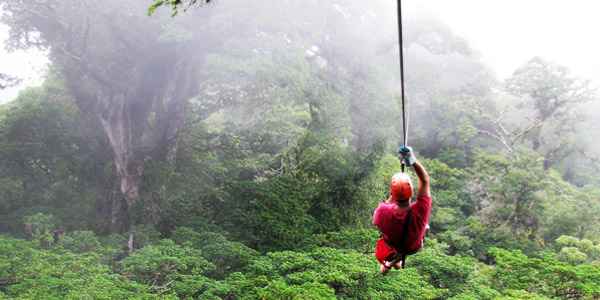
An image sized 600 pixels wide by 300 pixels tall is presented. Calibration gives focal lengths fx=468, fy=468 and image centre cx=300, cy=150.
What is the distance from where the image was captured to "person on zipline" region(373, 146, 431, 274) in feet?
7.07

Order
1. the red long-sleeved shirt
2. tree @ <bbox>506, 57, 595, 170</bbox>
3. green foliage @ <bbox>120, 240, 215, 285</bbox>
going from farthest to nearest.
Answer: tree @ <bbox>506, 57, 595, 170</bbox>
green foliage @ <bbox>120, 240, 215, 285</bbox>
the red long-sleeved shirt

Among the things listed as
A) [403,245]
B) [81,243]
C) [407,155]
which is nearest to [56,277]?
[81,243]

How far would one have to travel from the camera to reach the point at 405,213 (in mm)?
2293

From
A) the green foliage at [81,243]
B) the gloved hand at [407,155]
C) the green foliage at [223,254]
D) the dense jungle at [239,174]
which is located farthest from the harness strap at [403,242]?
the green foliage at [81,243]

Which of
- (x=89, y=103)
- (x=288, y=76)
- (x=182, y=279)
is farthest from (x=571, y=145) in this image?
(x=89, y=103)

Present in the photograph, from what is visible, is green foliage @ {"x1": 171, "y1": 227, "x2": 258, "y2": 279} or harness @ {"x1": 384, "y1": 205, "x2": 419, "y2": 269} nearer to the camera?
harness @ {"x1": 384, "y1": 205, "x2": 419, "y2": 269}

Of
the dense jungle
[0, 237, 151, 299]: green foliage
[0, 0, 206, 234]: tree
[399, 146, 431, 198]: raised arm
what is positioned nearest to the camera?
[399, 146, 431, 198]: raised arm

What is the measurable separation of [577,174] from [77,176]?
1922cm

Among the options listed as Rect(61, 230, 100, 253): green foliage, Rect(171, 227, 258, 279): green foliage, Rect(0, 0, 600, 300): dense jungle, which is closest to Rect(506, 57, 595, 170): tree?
Rect(0, 0, 600, 300): dense jungle

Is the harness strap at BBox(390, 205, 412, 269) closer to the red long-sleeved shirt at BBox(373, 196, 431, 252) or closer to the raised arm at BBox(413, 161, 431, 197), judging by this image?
the red long-sleeved shirt at BBox(373, 196, 431, 252)

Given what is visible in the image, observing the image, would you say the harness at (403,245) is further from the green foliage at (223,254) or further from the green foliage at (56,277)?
the green foliage at (223,254)

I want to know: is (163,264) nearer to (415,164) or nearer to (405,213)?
(405,213)

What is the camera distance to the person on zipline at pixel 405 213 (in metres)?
2.15

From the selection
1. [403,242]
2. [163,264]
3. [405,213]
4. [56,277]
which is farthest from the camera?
[163,264]
